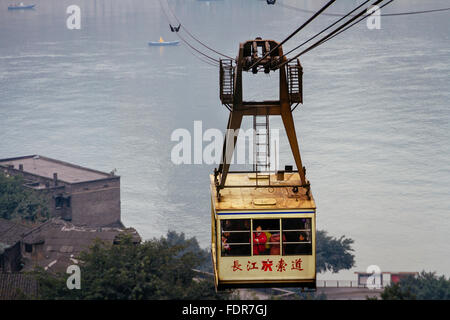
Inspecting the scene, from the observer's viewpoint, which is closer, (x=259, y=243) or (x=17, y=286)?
(x=259, y=243)

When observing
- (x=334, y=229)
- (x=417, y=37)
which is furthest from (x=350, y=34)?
(x=334, y=229)

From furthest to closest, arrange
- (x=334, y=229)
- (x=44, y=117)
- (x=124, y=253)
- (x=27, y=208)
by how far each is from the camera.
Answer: (x=44, y=117) → (x=334, y=229) → (x=27, y=208) → (x=124, y=253)

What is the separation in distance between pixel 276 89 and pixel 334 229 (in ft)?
161

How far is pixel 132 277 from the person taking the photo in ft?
167

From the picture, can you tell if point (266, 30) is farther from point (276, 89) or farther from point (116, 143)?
point (116, 143)

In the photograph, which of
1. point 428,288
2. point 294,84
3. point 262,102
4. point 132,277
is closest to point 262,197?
point 262,102

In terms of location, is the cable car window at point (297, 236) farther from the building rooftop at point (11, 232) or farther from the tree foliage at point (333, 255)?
the tree foliage at point (333, 255)

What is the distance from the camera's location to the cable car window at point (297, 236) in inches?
699

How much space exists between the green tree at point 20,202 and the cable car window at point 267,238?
216 ft

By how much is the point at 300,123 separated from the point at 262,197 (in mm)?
124598

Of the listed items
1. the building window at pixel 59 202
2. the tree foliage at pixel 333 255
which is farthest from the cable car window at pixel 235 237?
the tree foliage at pixel 333 255

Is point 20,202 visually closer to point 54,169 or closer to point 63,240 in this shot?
point 54,169

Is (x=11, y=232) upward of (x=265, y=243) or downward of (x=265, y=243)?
upward
